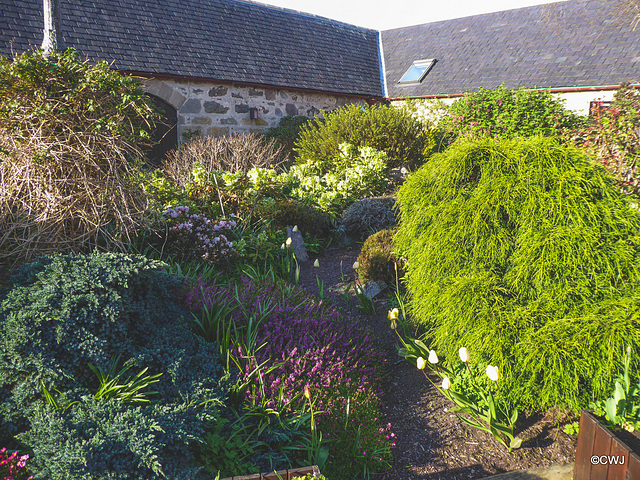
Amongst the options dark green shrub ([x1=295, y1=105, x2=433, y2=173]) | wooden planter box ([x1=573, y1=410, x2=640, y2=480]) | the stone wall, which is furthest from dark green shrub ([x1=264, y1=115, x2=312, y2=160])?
wooden planter box ([x1=573, y1=410, x2=640, y2=480])

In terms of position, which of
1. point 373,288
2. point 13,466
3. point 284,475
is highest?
point 373,288

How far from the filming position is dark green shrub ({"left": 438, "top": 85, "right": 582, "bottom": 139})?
802 cm

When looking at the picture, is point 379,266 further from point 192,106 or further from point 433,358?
point 192,106

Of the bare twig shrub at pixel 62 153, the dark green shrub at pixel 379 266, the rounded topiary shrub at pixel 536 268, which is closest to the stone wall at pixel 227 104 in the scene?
the bare twig shrub at pixel 62 153

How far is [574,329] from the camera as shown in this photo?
2.86 metres

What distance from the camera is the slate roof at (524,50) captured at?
38.0ft

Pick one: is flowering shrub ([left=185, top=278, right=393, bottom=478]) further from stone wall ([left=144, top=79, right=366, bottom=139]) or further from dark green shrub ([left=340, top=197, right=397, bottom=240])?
stone wall ([left=144, top=79, right=366, bottom=139])

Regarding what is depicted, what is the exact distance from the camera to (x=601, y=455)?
248 cm

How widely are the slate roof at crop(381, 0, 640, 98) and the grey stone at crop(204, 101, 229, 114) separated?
19.3ft

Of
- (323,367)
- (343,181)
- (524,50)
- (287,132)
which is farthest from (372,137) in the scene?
(524,50)

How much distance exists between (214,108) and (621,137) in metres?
8.42

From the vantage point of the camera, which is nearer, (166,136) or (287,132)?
(166,136)

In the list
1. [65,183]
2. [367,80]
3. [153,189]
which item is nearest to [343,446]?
[65,183]

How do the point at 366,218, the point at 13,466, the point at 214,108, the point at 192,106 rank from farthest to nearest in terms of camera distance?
the point at 214,108 < the point at 192,106 < the point at 366,218 < the point at 13,466
